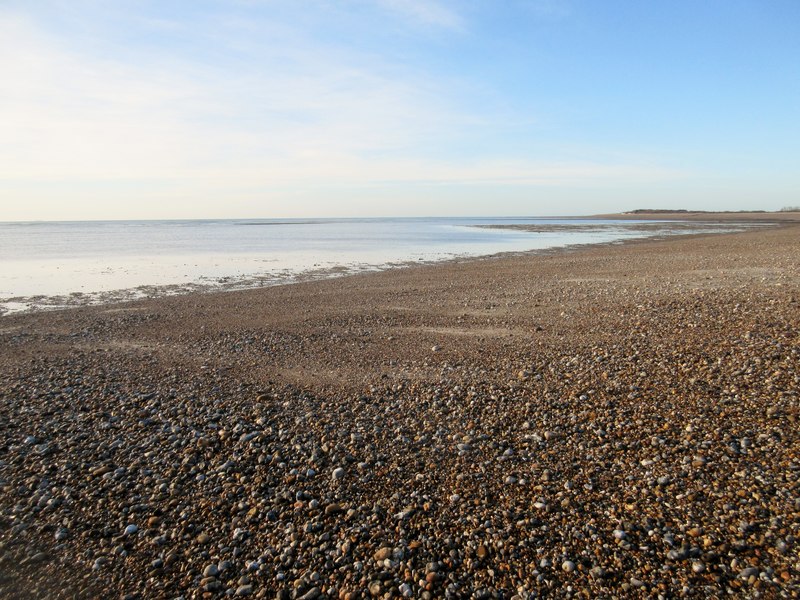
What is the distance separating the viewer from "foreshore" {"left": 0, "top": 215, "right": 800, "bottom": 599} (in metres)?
4.59

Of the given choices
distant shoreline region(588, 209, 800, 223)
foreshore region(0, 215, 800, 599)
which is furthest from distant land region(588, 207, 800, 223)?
foreshore region(0, 215, 800, 599)

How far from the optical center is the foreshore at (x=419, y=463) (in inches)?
181

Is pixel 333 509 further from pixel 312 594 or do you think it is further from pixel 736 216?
pixel 736 216

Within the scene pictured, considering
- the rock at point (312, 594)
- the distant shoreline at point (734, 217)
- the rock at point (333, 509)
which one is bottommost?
the rock at point (312, 594)

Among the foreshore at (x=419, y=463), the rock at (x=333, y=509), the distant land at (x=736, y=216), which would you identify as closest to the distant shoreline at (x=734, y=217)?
the distant land at (x=736, y=216)

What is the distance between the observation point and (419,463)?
253 inches

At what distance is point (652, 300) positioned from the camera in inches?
557

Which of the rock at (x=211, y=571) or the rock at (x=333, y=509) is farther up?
the rock at (x=333, y=509)

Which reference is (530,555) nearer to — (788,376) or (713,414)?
(713,414)

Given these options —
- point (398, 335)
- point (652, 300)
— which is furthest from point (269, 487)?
point (652, 300)

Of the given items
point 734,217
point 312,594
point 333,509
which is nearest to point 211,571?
point 312,594

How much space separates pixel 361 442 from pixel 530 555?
9.81ft

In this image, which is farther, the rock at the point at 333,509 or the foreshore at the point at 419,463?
the rock at the point at 333,509

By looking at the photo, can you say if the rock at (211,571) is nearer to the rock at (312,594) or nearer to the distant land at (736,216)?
the rock at (312,594)
